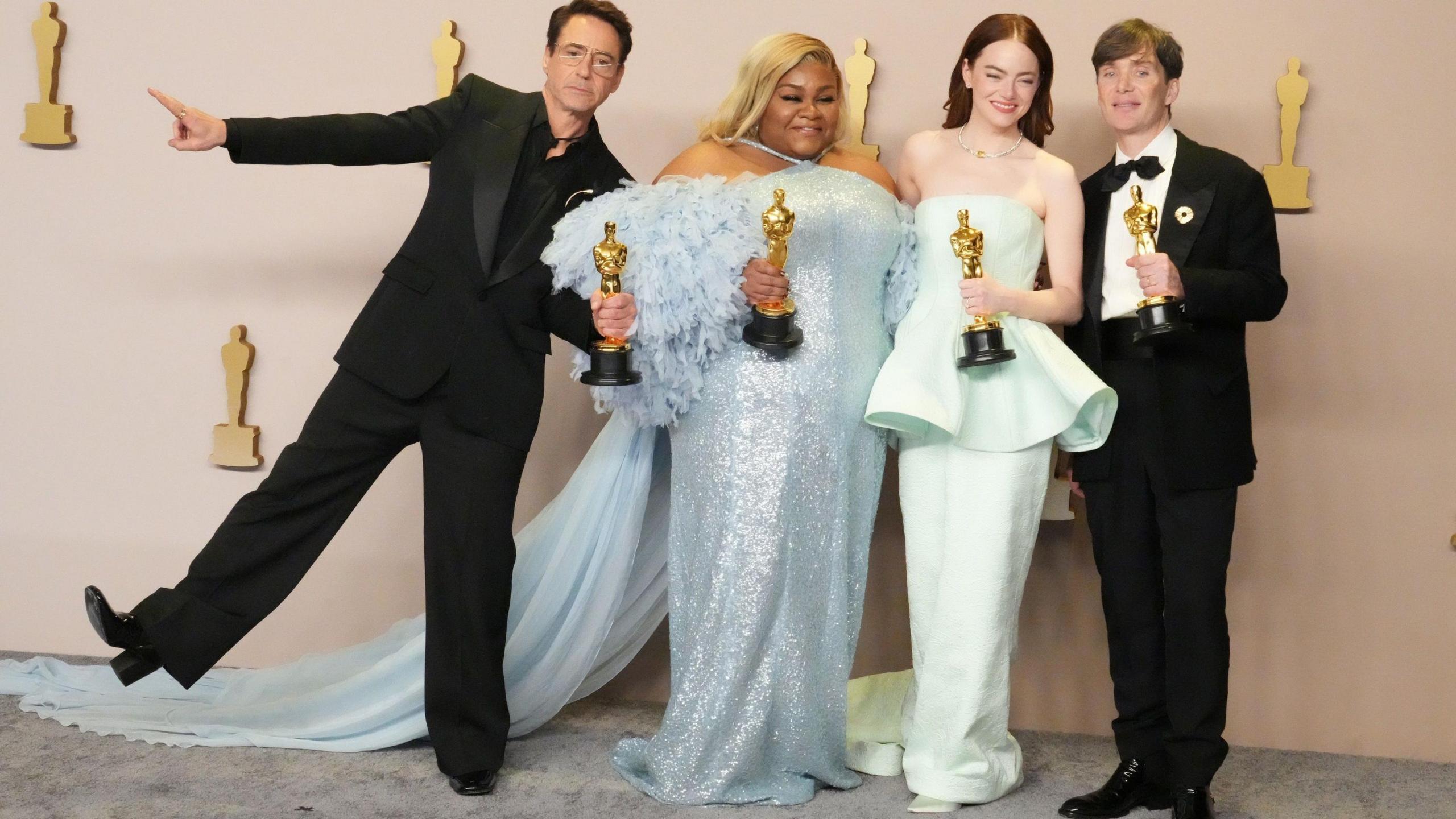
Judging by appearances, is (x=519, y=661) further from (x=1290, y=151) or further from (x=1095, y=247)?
(x=1290, y=151)

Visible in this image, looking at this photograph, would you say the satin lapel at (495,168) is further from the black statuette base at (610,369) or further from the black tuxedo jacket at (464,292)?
the black statuette base at (610,369)

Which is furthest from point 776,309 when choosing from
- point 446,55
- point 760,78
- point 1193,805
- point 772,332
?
point 446,55

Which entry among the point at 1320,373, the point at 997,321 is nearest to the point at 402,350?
the point at 997,321

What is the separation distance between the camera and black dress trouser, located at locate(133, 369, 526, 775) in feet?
10.6

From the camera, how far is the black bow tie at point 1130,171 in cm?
306

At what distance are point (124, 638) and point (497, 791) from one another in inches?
39.2

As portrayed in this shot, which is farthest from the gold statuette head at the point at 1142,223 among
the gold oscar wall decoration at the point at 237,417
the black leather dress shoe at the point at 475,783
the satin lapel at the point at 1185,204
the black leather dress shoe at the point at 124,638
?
the gold oscar wall decoration at the point at 237,417

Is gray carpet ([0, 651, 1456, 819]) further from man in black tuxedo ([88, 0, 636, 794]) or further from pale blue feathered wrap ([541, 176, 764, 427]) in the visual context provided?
pale blue feathered wrap ([541, 176, 764, 427])

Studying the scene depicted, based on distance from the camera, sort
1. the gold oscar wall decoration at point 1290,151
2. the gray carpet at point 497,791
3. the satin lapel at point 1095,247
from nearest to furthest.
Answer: the gray carpet at point 497,791 < the satin lapel at point 1095,247 < the gold oscar wall decoration at point 1290,151

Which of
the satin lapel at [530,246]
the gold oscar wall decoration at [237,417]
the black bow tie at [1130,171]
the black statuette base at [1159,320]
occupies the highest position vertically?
the black bow tie at [1130,171]

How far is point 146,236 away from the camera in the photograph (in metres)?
4.29

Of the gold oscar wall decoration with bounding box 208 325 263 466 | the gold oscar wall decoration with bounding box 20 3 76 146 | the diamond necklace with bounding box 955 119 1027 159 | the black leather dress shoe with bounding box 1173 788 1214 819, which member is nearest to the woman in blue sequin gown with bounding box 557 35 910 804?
the diamond necklace with bounding box 955 119 1027 159

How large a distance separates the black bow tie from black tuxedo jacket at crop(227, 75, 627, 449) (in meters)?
1.27

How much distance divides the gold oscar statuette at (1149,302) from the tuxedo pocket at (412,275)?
5.50ft
